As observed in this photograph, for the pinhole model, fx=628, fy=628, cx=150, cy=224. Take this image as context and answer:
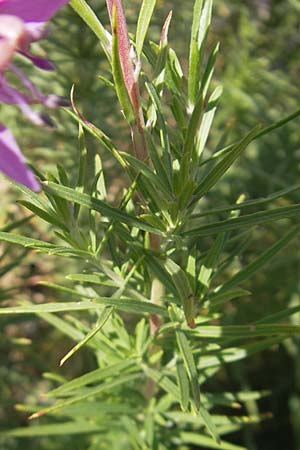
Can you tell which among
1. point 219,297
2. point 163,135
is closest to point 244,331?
point 219,297

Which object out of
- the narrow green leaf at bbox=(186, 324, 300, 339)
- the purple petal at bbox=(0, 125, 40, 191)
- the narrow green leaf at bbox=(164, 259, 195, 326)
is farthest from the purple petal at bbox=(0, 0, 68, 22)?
the narrow green leaf at bbox=(186, 324, 300, 339)

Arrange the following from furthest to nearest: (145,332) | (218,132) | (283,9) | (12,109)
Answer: (283,9)
(218,132)
(12,109)
(145,332)

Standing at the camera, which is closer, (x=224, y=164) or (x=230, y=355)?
(x=224, y=164)

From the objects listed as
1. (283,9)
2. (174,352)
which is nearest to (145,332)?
(174,352)

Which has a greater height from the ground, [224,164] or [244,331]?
[224,164]

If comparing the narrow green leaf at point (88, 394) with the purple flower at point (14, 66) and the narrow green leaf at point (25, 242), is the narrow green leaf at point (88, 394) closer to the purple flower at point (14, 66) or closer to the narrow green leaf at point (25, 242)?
the narrow green leaf at point (25, 242)

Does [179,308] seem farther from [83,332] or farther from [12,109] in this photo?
[12,109]

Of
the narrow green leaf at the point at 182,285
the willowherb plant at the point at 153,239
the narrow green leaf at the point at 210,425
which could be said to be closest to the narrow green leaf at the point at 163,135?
the willowherb plant at the point at 153,239

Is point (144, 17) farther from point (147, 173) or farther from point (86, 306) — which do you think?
point (86, 306)
